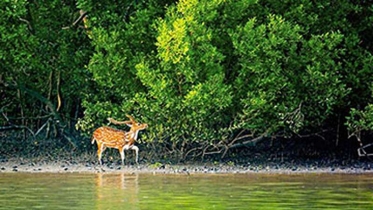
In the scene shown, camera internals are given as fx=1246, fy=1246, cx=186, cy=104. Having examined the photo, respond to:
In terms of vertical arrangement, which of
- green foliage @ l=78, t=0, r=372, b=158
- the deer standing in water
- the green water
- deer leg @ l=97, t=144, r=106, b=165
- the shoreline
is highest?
green foliage @ l=78, t=0, r=372, b=158

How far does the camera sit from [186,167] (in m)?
24.9

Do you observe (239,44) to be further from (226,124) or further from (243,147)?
(243,147)

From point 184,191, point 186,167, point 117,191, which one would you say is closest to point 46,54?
point 186,167

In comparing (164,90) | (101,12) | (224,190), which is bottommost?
(224,190)

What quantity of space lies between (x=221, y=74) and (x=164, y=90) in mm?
1151

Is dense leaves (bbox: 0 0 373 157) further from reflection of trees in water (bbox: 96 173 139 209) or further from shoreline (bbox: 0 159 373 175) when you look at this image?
reflection of trees in water (bbox: 96 173 139 209)

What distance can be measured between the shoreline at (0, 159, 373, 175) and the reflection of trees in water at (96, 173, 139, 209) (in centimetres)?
106

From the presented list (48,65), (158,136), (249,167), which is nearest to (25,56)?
(48,65)

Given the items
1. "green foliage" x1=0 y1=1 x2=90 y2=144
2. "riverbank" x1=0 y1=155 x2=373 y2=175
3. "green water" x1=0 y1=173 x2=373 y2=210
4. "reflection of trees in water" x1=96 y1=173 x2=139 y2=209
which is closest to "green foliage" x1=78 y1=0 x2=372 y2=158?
"riverbank" x1=0 y1=155 x2=373 y2=175

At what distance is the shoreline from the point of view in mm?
24188

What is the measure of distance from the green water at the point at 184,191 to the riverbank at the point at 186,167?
0.94 m

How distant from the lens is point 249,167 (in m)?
25.3

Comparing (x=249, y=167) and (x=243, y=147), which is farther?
(x=243, y=147)

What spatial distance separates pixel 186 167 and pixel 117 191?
532 centimetres
